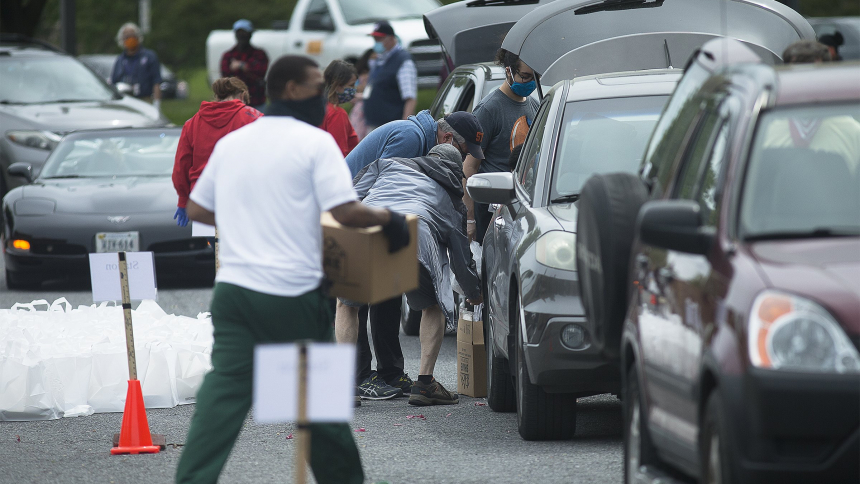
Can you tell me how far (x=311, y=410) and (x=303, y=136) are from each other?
3.81 feet

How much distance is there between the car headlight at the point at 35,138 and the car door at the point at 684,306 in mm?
12731

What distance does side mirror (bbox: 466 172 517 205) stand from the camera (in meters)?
7.56

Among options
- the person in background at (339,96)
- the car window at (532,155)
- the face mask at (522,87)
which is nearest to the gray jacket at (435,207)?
the car window at (532,155)

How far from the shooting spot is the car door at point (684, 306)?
409 cm

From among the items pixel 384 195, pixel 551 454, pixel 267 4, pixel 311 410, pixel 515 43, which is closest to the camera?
pixel 311 410

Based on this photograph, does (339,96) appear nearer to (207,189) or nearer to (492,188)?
(492,188)

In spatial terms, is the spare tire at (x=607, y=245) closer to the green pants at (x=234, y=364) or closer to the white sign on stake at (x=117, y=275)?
Answer: the green pants at (x=234, y=364)

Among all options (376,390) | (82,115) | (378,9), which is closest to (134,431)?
(376,390)

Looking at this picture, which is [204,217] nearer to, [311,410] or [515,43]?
[311,410]

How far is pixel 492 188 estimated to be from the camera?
24.8 ft

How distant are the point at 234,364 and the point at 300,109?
97 centimetres

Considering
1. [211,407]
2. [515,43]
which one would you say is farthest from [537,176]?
[211,407]

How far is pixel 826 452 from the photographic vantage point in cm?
368

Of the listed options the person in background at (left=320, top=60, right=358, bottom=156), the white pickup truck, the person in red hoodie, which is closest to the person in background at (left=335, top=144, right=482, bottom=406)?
the person in red hoodie
